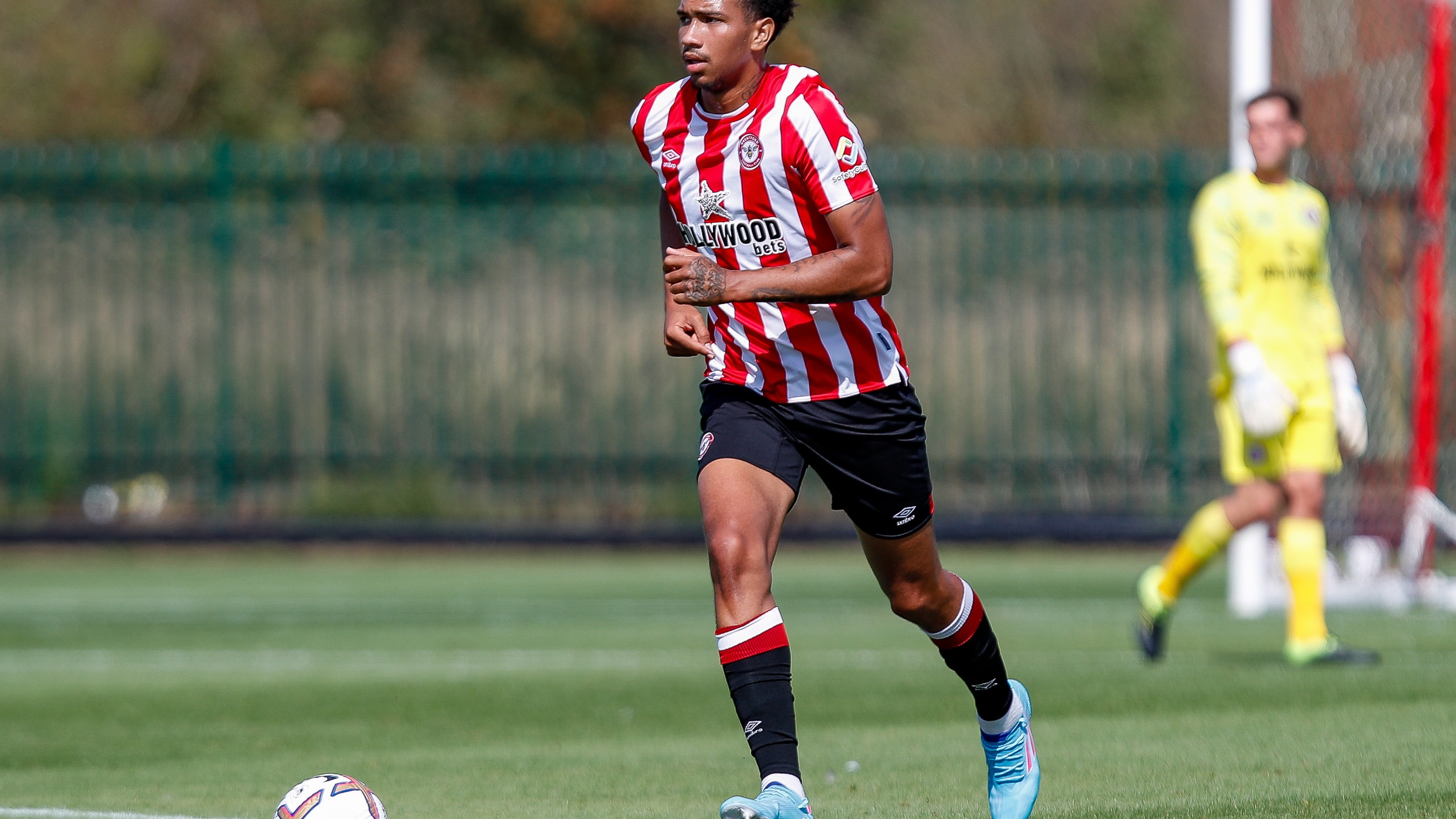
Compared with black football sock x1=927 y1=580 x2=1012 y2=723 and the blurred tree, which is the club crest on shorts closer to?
black football sock x1=927 y1=580 x2=1012 y2=723

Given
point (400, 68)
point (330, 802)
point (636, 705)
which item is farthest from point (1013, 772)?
point (400, 68)

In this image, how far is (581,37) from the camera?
21.0m

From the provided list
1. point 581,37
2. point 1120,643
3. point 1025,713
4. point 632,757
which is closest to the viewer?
point 1025,713

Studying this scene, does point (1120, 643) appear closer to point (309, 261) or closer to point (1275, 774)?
point (1275, 774)

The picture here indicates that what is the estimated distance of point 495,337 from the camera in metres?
15.2

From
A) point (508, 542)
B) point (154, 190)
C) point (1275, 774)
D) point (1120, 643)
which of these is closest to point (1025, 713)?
point (1275, 774)

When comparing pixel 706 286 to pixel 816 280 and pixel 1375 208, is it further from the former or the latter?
pixel 1375 208

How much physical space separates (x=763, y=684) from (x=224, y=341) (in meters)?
11.6

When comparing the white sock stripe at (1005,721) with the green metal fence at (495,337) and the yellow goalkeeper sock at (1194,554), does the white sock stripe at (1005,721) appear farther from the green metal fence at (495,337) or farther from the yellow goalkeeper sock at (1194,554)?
the green metal fence at (495,337)

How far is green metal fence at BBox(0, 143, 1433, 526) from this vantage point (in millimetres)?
14844

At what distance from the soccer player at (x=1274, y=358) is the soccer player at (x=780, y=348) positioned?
11.5ft

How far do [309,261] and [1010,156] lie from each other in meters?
5.78

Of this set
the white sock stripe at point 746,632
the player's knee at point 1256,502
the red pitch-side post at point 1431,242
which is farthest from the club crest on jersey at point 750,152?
the red pitch-side post at point 1431,242

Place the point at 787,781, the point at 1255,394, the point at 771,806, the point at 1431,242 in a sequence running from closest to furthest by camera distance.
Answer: the point at 771,806
the point at 787,781
the point at 1255,394
the point at 1431,242
